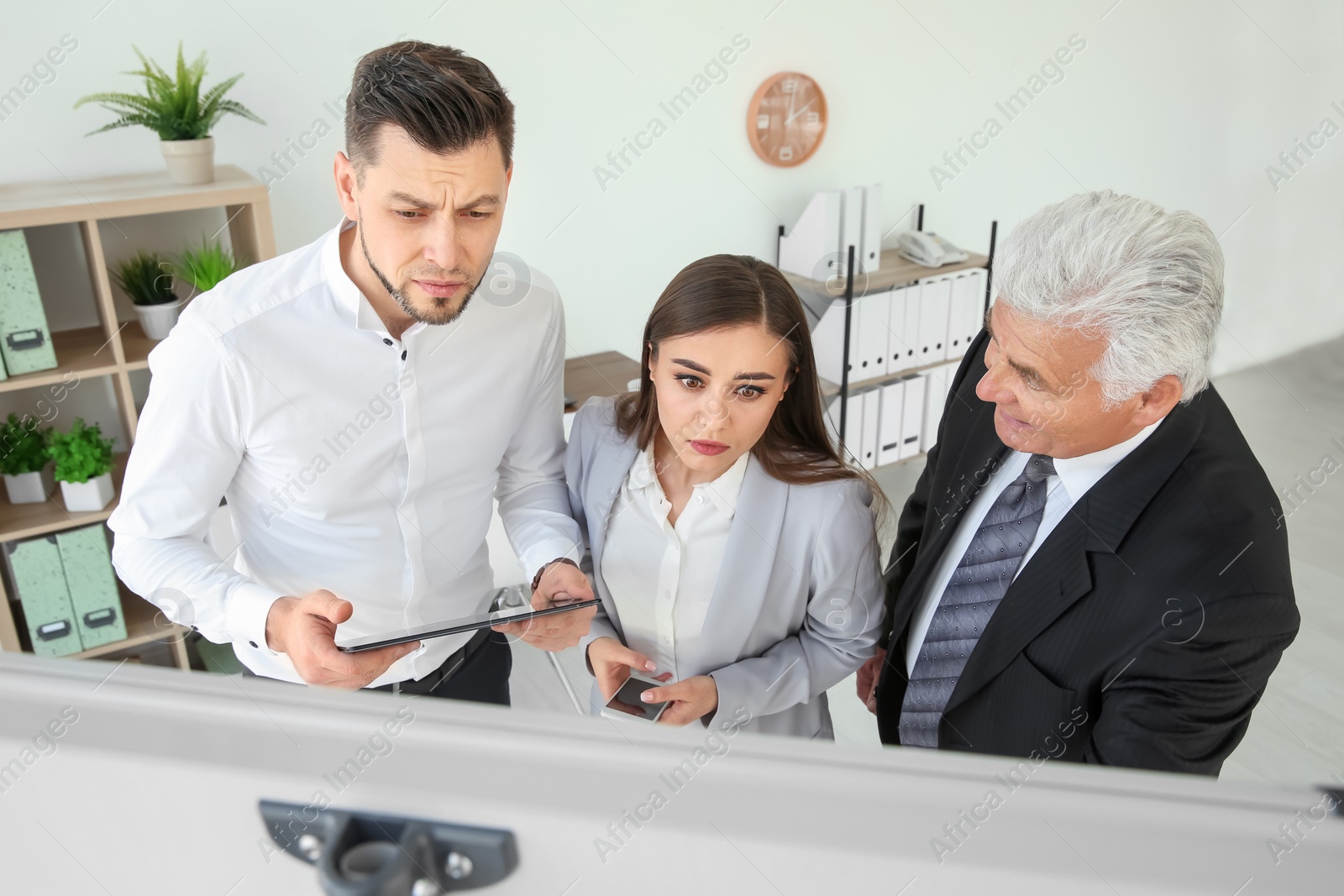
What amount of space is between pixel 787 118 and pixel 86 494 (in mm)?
2716

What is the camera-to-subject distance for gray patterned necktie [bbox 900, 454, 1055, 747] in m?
1.38

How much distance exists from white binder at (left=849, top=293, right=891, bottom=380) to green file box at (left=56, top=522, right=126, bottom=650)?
8.85 feet

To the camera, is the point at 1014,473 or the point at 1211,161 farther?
the point at 1211,161

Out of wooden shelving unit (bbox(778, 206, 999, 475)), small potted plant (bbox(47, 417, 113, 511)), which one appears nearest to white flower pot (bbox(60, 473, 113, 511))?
small potted plant (bbox(47, 417, 113, 511))

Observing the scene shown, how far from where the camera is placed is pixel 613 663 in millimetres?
1408

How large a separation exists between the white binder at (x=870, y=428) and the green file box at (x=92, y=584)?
2706 millimetres

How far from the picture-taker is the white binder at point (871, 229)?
3754mm

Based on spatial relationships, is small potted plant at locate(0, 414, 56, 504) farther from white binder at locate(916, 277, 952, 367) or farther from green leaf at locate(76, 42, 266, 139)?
white binder at locate(916, 277, 952, 367)

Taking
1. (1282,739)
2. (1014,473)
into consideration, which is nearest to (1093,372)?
(1014,473)

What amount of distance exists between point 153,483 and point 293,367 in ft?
0.81

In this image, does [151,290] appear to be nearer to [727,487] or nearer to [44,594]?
[44,594]

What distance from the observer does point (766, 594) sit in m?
1.41

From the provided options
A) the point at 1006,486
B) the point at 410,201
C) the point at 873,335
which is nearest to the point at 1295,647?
the point at 873,335

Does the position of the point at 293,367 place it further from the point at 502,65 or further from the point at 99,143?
the point at 502,65
